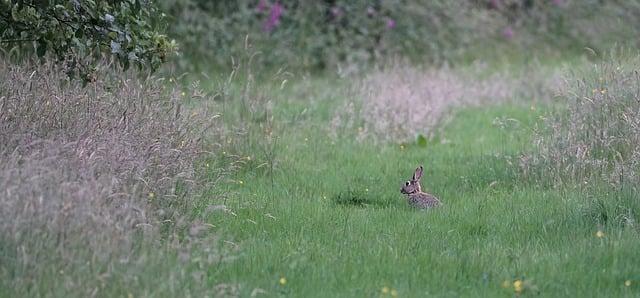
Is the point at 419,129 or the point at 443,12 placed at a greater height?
the point at 443,12

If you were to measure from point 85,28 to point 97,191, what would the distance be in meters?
2.08

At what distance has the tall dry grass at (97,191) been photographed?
5684 millimetres

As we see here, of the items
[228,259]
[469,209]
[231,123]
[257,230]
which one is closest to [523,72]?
[231,123]

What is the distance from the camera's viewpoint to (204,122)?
28.8 feet

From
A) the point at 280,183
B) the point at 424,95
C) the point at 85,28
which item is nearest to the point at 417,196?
the point at 280,183

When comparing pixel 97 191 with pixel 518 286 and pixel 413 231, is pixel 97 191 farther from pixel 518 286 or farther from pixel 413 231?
pixel 518 286

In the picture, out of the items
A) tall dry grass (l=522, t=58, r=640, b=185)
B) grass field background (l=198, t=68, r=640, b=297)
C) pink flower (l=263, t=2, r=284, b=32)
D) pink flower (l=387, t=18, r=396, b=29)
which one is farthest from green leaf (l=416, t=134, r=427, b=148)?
pink flower (l=387, t=18, r=396, b=29)

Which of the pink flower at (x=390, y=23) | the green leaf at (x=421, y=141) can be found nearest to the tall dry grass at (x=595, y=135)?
the green leaf at (x=421, y=141)

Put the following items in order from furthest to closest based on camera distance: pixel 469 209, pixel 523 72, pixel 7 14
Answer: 1. pixel 523 72
2. pixel 469 209
3. pixel 7 14

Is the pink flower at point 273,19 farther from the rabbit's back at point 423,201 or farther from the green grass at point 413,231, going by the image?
the rabbit's back at point 423,201

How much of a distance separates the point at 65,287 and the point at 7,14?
284cm

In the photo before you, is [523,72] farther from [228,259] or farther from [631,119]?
[228,259]

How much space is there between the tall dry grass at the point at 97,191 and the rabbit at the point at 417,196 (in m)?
1.82

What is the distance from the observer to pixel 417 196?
8.34 meters
